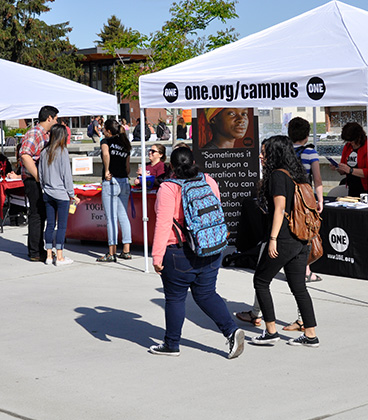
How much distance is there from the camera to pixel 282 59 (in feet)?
28.0

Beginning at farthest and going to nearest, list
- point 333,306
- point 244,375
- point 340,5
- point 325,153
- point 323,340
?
point 325,153 < point 340,5 < point 333,306 < point 323,340 < point 244,375

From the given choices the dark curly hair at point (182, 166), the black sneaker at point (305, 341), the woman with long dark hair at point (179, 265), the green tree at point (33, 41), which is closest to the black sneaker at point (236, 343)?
the woman with long dark hair at point (179, 265)

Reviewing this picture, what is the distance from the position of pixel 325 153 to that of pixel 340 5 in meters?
16.1

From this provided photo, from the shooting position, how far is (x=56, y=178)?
379 inches

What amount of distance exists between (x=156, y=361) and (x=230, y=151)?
5.14m

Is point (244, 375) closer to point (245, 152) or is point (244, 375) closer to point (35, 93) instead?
point (245, 152)

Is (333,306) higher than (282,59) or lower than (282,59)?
lower

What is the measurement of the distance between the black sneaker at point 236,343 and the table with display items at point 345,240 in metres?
3.07

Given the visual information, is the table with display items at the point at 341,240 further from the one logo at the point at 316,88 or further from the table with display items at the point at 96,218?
the table with display items at the point at 96,218

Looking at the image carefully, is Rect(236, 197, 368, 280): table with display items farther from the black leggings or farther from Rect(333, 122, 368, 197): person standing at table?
the black leggings

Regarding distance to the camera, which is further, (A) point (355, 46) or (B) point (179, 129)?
(B) point (179, 129)

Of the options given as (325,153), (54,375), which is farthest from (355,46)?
(325,153)

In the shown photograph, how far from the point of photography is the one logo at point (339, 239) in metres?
8.60

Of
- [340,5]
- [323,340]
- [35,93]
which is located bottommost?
[323,340]
